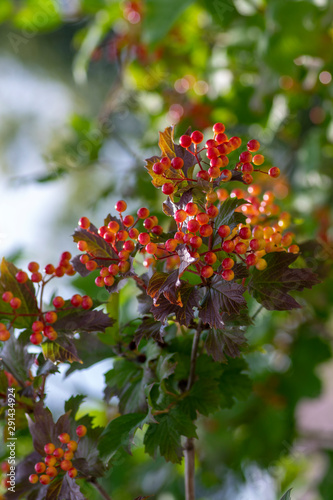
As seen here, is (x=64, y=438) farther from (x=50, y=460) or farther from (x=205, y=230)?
(x=205, y=230)

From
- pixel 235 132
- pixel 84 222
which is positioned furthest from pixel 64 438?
pixel 235 132

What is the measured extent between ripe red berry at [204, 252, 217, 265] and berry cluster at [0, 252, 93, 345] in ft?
0.25

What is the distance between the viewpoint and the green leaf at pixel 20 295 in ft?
0.94

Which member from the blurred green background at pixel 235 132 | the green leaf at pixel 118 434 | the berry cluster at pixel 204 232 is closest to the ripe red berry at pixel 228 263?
the berry cluster at pixel 204 232

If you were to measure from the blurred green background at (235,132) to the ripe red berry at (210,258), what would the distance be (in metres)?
0.33

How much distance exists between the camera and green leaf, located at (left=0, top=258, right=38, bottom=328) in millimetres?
286

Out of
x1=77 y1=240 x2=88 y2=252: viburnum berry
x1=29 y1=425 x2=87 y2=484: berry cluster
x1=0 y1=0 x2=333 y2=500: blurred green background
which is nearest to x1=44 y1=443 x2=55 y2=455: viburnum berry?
x1=29 y1=425 x2=87 y2=484: berry cluster

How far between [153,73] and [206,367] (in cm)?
72

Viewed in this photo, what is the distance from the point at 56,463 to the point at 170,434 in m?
0.07

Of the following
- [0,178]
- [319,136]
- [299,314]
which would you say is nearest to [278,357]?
[299,314]

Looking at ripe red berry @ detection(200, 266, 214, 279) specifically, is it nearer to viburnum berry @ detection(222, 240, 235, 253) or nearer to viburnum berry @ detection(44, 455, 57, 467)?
viburnum berry @ detection(222, 240, 235, 253)

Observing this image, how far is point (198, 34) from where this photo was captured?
878 millimetres

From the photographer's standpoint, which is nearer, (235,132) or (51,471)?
(51,471)

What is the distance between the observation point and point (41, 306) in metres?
0.28
